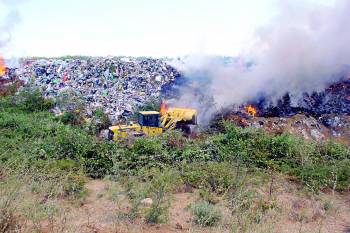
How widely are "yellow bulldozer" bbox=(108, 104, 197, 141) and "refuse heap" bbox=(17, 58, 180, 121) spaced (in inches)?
61.4

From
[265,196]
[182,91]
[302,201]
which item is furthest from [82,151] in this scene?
[182,91]

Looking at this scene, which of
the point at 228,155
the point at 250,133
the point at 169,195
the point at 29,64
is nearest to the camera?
the point at 169,195

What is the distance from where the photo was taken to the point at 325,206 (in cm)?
538

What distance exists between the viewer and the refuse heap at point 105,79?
1230 centimetres

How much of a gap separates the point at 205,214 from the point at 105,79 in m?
10.4

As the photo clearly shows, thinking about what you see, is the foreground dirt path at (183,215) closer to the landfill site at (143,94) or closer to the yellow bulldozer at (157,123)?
the yellow bulldozer at (157,123)

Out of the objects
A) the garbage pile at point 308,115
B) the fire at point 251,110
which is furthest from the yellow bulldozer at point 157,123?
the fire at point 251,110

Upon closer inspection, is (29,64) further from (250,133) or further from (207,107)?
(250,133)

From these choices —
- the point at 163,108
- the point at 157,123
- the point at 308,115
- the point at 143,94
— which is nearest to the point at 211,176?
the point at 157,123

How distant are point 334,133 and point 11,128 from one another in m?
8.64

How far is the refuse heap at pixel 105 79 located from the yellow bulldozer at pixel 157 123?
1.56 metres

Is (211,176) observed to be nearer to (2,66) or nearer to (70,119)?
(70,119)

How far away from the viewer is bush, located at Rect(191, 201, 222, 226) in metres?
4.37

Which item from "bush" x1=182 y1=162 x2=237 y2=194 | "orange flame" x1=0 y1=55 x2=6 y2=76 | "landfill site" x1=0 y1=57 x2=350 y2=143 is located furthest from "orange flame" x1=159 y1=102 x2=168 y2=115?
"orange flame" x1=0 y1=55 x2=6 y2=76
